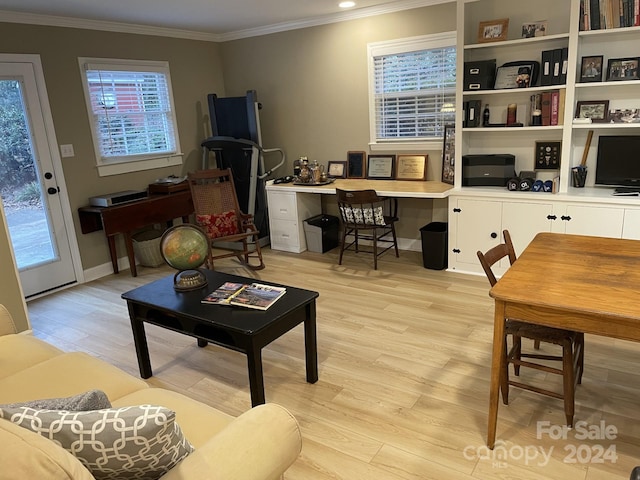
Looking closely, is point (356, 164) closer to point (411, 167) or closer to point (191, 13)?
point (411, 167)

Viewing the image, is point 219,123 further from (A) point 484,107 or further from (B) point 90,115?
(A) point 484,107

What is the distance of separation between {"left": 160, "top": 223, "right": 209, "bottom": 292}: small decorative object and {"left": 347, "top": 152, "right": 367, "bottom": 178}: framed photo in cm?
276

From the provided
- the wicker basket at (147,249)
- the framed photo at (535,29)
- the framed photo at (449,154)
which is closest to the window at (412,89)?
the framed photo at (449,154)

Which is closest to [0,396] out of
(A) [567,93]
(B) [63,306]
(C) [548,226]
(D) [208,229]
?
(B) [63,306]

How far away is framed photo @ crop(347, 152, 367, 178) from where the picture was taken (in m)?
5.05

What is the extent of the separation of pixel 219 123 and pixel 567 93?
3548 millimetres

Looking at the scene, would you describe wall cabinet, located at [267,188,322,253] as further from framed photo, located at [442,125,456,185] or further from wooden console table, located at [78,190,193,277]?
framed photo, located at [442,125,456,185]

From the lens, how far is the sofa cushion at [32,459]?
859mm

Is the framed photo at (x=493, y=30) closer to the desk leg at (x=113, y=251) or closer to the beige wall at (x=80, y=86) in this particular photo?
the beige wall at (x=80, y=86)

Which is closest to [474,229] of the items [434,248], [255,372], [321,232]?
[434,248]

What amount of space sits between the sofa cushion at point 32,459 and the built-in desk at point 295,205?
3.77m

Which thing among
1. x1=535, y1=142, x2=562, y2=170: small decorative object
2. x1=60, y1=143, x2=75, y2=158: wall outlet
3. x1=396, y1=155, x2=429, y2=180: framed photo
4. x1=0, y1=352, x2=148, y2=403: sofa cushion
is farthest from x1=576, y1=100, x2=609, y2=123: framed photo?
x1=60, y1=143, x2=75, y2=158: wall outlet

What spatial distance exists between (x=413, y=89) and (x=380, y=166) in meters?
0.83

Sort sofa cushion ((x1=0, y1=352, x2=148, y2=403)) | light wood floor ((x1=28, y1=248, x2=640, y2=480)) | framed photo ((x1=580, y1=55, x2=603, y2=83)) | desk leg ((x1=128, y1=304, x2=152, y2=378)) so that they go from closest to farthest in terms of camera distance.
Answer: sofa cushion ((x1=0, y1=352, x2=148, y2=403)), light wood floor ((x1=28, y1=248, x2=640, y2=480)), desk leg ((x1=128, y1=304, x2=152, y2=378)), framed photo ((x1=580, y1=55, x2=603, y2=83))
